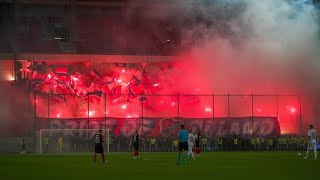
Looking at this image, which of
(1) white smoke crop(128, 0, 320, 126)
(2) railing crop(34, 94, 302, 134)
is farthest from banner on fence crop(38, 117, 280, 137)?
(1) white smoke crop(128, 0, 320, 126)

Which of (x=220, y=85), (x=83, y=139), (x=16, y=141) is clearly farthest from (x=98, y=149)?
(x=220, y=85)

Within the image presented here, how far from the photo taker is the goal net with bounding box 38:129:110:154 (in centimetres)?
4991

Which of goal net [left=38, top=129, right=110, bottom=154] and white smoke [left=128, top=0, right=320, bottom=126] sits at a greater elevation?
white smoke [left=128, top=0, right=320, bottom=126]

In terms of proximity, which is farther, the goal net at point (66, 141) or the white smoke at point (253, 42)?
the goal net at point (66, 141)

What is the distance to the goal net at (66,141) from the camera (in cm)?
4991

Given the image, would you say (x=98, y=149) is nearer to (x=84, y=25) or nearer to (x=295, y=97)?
(x=295, y=97)

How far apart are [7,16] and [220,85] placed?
21942 mm

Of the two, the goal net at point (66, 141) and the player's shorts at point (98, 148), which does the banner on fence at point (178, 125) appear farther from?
the player's shorts at point (98, 148)

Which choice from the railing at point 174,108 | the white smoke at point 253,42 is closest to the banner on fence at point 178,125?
the railing at point 174,108

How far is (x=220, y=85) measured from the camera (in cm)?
5797

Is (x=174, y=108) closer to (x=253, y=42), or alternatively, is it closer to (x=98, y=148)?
(x=253, y=42)

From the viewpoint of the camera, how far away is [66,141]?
5053cm

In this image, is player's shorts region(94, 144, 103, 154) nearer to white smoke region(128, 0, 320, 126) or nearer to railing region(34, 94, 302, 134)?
white smoke region(128, 0, 320, 126)

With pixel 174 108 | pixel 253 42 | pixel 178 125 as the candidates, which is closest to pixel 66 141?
pixel 178 125
